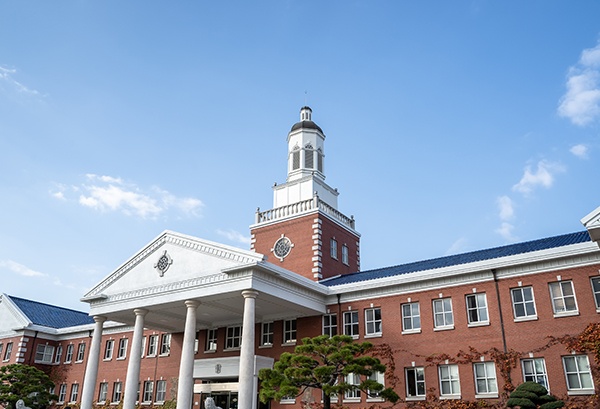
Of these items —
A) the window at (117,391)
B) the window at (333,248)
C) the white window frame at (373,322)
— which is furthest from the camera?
the window at (117,391)

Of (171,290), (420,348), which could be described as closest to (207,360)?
(171,290)

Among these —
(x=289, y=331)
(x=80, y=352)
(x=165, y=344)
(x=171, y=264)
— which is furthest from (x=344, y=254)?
(x=80, y=352)

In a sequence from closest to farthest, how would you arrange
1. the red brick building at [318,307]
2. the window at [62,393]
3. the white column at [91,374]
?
the red brick building at [318,307] → the white column at [91,374] → the window at [62,393]

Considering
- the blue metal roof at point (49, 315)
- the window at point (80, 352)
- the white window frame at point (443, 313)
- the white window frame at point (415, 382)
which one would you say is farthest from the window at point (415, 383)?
the blue metal roof at point (49, 315)

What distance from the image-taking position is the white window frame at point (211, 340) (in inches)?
1354

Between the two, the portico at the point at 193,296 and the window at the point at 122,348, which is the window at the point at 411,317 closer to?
the portico at the point at 193,296

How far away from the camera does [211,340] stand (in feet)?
114

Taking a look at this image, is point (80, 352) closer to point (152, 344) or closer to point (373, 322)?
point (152, 344)

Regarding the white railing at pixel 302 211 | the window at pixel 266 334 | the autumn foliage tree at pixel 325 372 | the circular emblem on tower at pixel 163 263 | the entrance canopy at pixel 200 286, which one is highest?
the white railing at pixel 302 211

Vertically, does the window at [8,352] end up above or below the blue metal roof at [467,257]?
below

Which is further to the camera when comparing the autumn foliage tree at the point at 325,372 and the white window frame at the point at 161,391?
the white window frame at the point at 161,391

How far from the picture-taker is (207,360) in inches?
1252

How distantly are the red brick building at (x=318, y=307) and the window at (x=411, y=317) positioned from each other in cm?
5

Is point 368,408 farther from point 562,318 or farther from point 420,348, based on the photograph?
point 562,318
